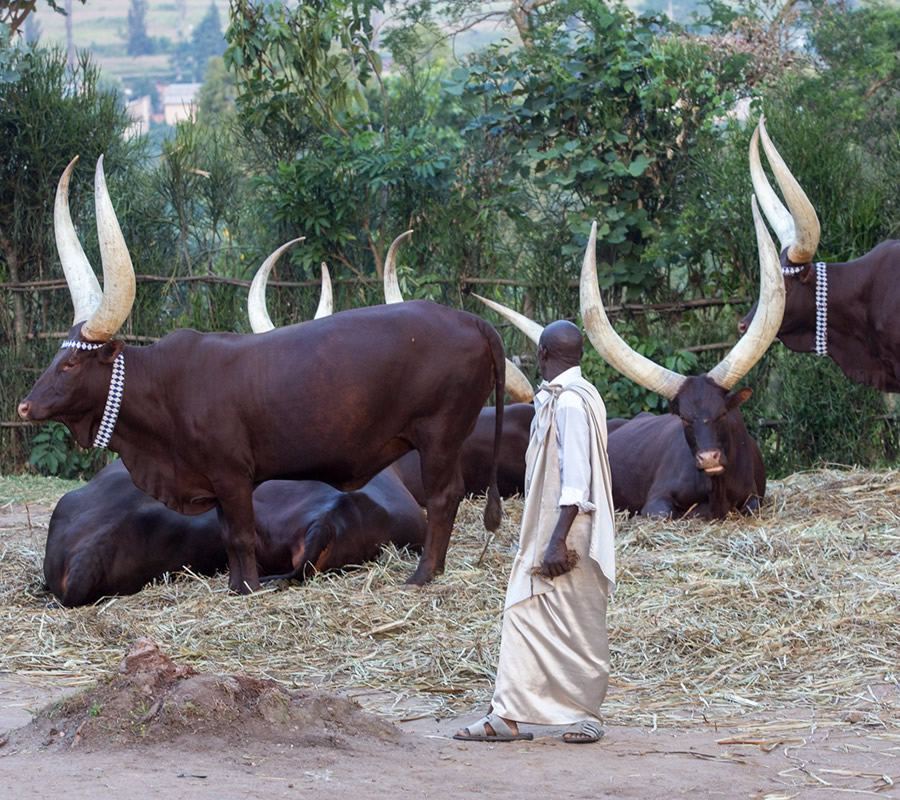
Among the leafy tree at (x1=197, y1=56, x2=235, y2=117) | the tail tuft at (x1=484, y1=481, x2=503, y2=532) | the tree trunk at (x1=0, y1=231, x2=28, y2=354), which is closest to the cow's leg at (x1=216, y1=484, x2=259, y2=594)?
the tail tuft at (x1=484, y1=481, x2=503, y2=532)

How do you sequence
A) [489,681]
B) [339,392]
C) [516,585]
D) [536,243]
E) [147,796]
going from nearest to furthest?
[147,796], [516,585], [489,681], [339,392], [536,243]

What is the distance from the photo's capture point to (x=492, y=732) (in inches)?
152

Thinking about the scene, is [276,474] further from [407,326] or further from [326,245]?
[326,245]

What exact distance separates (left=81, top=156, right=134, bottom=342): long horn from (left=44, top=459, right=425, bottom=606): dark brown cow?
85 centimetres

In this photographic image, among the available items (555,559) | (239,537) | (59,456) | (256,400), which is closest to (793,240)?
(256,400)

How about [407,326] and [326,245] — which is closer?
[407,326]

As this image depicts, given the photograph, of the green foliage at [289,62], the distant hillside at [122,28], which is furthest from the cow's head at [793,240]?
the distant hillside at [122,28]

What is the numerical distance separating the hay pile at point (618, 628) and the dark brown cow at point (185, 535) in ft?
0.42

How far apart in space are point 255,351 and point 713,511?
2.72 m

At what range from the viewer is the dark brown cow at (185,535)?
593 centimetres

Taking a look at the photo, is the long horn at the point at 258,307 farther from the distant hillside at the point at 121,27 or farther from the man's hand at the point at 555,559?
the distant hillside at the point at 121,27

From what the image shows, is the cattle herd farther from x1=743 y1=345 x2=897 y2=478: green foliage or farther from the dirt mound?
x1=743 y1=345 x2=897 y2=478: green foliage

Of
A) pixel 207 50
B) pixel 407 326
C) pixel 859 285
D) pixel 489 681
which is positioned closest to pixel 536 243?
pixel 859 285

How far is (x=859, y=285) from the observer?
7.44 m
